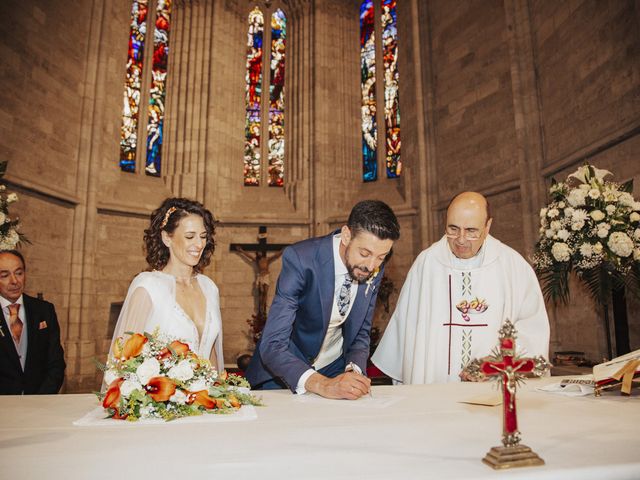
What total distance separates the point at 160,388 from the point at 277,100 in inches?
457

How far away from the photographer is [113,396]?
159 cm

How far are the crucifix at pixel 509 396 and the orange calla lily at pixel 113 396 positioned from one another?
1150mm

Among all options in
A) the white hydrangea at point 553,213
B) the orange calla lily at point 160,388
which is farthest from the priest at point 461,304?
the orange calla lily at point 160,388

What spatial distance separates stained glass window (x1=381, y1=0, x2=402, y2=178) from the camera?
11.6 metres

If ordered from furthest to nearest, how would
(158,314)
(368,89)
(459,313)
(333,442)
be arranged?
1. (368,89)
2. (459,313)
3. (158,314)
4. (333,442)

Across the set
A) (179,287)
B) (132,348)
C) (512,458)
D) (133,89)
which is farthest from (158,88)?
(512,458)

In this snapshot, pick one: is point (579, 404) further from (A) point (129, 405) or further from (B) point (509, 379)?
(A) point (129, 405)

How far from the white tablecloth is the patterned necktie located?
847mm

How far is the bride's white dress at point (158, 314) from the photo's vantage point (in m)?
2.51

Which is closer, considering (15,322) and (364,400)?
(364,400)

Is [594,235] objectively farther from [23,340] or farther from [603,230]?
[23,340]

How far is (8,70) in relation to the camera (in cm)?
819

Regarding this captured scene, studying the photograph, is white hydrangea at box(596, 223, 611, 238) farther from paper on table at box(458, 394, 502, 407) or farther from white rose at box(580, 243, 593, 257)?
paper on table at box(458, 394, 502, 407)

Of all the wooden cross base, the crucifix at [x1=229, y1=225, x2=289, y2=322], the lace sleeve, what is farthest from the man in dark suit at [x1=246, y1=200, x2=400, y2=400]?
the crucifix at [x1=229, y1=225, x2=289, y2=322]
